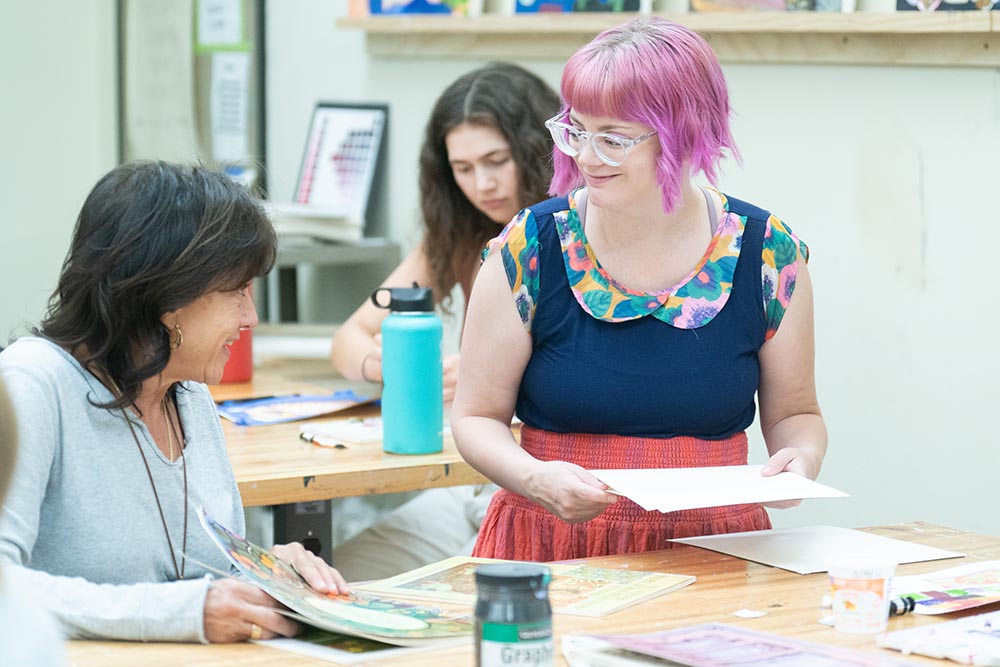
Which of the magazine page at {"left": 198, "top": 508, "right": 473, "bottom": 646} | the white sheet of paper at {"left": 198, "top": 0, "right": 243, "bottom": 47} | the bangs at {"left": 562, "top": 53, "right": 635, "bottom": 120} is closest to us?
the magazine page at {"left": 198, "top": 508, "right": 473, "bottom": 646}

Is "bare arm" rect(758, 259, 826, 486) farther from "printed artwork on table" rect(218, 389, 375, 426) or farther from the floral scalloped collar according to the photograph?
→ "printed artwork on table" rect(218, 389, 375, 426)

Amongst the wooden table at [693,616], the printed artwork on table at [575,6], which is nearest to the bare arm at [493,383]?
the wooden table at [693,616]

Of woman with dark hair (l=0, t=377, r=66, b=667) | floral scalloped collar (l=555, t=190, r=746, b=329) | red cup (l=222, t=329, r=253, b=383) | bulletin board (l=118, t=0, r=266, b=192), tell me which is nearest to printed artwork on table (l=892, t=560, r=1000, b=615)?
floral scalloped collar (l=555, t=190, r=746, b=329)

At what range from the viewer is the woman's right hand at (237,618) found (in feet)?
4.70

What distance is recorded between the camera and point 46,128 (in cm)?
453

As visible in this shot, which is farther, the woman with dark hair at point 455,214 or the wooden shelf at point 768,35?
the woman with dark hair at point 455,214

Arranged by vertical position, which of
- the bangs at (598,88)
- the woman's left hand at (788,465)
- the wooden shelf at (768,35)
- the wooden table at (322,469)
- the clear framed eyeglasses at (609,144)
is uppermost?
the wooden shelf at (768,35)

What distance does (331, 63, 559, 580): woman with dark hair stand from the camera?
9.62 ft

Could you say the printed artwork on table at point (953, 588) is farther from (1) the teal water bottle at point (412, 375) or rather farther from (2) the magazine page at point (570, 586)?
(1) the teal water bottle at point (412, 375)

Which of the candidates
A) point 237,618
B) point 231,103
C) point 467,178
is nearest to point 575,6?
point 467,178

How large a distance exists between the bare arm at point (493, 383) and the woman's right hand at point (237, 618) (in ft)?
1.70

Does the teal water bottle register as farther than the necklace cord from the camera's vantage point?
Yes

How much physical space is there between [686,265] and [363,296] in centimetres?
232

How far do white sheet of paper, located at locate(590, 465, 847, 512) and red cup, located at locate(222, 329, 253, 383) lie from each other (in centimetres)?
153
